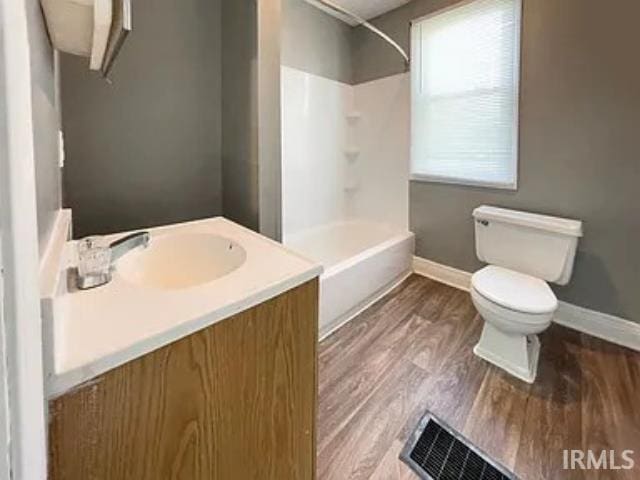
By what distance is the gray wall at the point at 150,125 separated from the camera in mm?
1722

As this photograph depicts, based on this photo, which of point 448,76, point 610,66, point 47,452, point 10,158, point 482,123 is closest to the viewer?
point 10,158

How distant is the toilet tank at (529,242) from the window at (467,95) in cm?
39

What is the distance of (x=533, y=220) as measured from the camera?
2.23m

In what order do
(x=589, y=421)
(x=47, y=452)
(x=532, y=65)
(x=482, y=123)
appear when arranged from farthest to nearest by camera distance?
(x=482, y=123), (x=532, y=65), (x=589, y=421), (x=47, y=452)

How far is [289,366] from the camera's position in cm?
97

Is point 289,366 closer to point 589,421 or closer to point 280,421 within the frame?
point 280,421

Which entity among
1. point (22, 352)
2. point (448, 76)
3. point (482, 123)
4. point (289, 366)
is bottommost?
point (289, 366)

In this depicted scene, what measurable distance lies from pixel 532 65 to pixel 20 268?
113 inches

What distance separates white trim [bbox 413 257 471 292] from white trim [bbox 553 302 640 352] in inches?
25.8

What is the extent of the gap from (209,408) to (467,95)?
9.29 ft

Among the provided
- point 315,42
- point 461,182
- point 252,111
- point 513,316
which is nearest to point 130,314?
point 252,111

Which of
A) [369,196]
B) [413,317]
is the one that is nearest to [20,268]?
[413,317]

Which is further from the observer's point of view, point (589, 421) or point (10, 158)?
point (589, 421)

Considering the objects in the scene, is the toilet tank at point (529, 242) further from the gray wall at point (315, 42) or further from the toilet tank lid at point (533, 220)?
the gray wall at point (315, 42)
